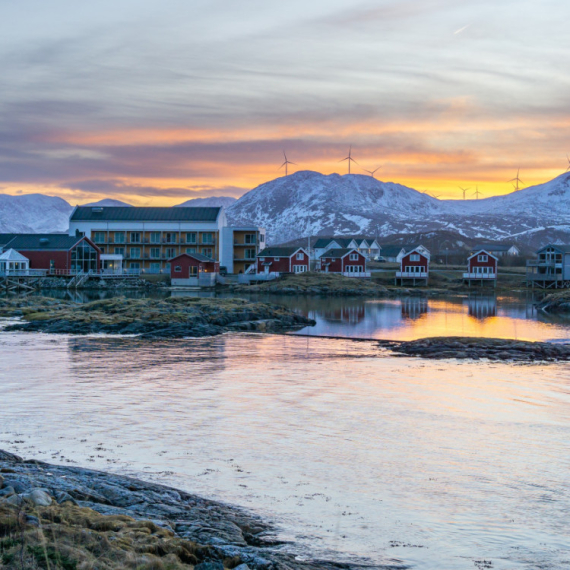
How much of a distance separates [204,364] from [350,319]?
29.0 meters

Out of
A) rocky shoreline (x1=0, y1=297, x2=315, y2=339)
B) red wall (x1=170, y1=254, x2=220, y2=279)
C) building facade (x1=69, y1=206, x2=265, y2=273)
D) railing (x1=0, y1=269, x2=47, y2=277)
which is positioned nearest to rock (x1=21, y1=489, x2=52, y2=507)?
rocky shoreline (x1=0, y1=297, x2=315, y2=339)

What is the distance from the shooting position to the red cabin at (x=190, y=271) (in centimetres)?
10006

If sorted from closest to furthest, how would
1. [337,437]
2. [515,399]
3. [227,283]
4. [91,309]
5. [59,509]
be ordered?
[59,509], [337,437], [515,399], [91,309], [227,283]

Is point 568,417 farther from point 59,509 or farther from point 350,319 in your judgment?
point 350,319

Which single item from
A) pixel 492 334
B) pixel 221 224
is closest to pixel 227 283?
pixel 221 224

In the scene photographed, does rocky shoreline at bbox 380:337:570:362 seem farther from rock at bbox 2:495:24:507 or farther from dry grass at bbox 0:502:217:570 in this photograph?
rock at bbox 2:495:24:507

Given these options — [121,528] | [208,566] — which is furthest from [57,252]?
[208,566]

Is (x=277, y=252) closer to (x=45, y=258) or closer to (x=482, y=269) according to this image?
(x=482, y=269)

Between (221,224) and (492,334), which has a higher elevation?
(221,224)

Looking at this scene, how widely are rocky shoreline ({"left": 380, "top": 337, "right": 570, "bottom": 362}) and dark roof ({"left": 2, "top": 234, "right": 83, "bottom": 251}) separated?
7218cm

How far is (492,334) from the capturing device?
159 ft

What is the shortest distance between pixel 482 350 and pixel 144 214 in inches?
3452

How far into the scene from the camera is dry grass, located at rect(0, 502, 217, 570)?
872 centimetres

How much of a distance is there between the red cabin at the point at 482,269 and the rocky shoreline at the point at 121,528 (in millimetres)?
102540
